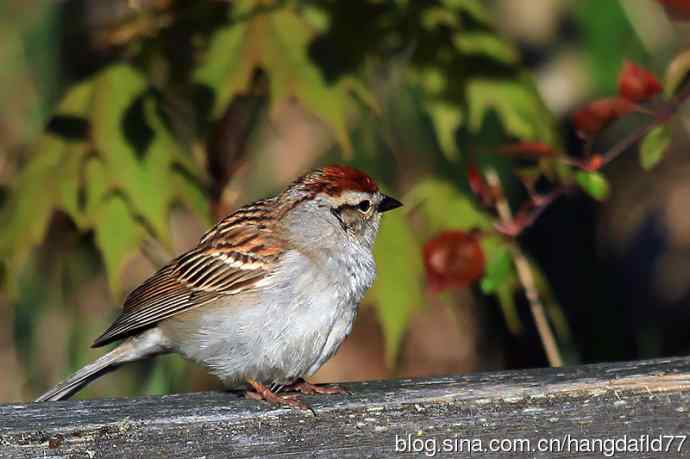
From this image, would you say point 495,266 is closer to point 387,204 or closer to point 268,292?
point 387,204

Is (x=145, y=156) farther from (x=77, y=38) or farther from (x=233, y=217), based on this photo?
(x=77, y=38)

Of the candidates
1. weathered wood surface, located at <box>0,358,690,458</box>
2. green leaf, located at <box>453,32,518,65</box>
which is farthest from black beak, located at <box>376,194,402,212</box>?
weathered wood surface, located at <box>0,358,690,458</box>

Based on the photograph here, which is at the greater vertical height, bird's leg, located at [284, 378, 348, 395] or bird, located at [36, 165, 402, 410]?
bird, located at [36, 165, 402, 410]

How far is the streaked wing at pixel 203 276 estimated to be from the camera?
11.9ft

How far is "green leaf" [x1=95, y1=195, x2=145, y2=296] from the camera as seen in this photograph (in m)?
3.52

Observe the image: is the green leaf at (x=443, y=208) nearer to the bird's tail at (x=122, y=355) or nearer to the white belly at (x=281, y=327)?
the white belly at (x=281, y=327)

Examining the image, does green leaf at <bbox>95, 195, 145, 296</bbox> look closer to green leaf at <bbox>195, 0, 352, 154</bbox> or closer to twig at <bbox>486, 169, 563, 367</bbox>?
green leaf at <bbox>195, 0, 352, 154</bbox>

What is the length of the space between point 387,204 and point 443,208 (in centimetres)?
24

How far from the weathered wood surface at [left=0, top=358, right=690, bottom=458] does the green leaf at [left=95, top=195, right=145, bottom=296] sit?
0.93 m

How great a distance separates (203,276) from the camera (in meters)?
3.76

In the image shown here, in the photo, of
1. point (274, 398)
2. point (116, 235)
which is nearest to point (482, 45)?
point (116, 235)

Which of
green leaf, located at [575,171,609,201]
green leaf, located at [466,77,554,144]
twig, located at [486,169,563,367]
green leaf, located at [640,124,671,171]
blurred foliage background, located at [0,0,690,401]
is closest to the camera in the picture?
green leaf, located at [640,124,671,171]

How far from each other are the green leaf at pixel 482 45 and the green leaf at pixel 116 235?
1.10m

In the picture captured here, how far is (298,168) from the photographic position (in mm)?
5023
